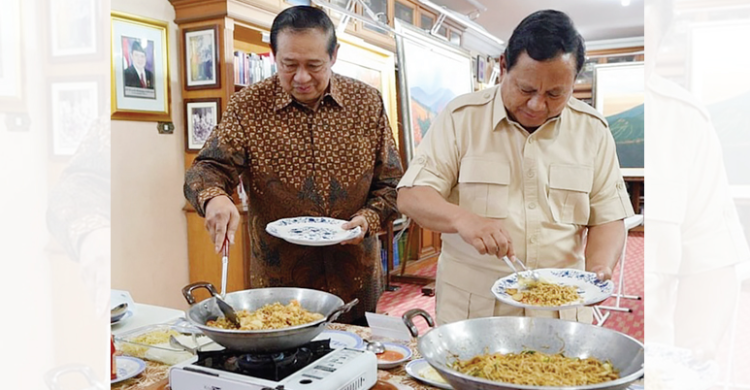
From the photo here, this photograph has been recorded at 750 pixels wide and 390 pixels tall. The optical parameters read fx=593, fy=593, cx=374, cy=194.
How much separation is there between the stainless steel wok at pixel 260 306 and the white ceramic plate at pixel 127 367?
187 mm

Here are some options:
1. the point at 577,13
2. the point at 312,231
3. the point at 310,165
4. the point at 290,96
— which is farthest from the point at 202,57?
the point at 577,13

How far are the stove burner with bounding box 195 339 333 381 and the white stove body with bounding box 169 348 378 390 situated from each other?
18 millimetres

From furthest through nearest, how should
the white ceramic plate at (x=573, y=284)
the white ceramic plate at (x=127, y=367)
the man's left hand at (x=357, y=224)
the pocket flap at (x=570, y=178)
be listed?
the man's left hand at (x=357, y=224) < the pocket flap at (x=570, y=178) < the white ceramic plate at (x=573, y=284) < the white ceramic plate at (x=127, y=367)

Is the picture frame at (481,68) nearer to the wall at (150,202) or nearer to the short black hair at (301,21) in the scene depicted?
the wall at (150,202)

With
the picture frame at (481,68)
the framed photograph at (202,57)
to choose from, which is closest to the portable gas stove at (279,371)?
the framed photograph at (202,57)

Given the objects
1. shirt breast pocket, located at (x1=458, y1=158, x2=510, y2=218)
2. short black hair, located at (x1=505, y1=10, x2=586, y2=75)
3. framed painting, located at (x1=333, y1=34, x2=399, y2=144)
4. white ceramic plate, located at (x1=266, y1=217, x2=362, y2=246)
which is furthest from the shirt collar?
framed painting, located at (x1=333, y1=34, x2=399, y2=144)

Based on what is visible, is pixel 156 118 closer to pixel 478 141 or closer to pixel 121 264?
pixel 121 264

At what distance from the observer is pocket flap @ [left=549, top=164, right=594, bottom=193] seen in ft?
5.20

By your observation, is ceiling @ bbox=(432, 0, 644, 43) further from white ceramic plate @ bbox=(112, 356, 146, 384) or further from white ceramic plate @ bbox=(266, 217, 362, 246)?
white ceramic plate @ bbox=(112, 356, 146, 384)

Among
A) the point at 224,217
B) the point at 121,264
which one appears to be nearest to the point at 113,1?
the point at 121,264

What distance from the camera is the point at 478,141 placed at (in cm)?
164

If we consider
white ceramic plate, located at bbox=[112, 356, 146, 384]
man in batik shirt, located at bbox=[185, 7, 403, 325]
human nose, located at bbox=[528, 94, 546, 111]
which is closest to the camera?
white ceramic plate, located at bbox=[112, 356, 146, 384]

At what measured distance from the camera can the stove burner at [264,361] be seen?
41.5 inches

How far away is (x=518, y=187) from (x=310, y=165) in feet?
2.22
